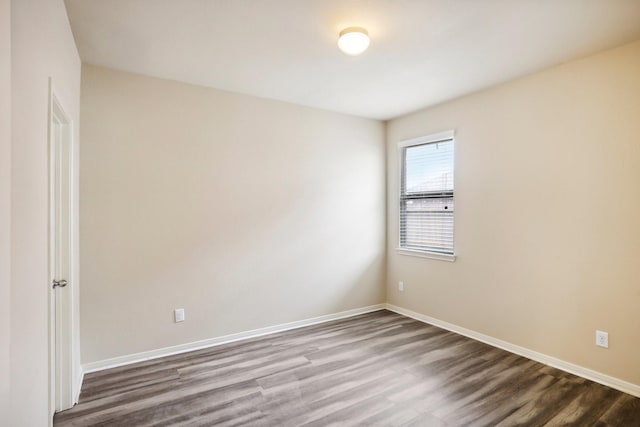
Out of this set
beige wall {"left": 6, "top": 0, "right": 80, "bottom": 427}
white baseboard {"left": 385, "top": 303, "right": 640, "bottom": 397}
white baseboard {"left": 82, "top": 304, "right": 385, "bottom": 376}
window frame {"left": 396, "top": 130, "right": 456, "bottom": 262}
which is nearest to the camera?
beige wall {"left": 6, "top": 0, "right": 80, "bottom": 427}

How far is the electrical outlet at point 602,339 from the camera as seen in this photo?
2.67 m

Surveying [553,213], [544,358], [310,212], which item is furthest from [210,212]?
[544,358]

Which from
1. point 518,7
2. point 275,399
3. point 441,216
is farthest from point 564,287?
point 275,399

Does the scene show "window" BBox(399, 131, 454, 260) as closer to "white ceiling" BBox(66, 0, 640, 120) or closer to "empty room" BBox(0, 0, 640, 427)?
"empty room" BBox(0, 0, 640, 427)

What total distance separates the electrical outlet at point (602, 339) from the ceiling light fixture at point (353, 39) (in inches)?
114

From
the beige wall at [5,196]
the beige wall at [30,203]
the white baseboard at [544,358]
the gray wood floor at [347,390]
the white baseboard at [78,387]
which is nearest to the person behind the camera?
the beige wall at [5,196]

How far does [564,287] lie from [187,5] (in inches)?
142

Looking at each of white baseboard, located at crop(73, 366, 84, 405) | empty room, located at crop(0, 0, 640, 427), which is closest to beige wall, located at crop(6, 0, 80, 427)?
empty room, located at crop(0, 0, 640, 427)

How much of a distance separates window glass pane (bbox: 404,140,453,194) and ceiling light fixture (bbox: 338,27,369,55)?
198 cm

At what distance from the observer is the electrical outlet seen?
8.76ft

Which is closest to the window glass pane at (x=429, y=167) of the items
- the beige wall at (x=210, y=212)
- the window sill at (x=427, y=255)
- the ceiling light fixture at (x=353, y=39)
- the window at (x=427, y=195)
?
the window at (x=427, y=195)

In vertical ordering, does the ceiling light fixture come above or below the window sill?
above

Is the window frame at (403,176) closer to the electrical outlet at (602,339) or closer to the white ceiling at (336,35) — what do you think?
the white ceiling at (336,35)

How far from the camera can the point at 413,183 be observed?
4.41 metres
